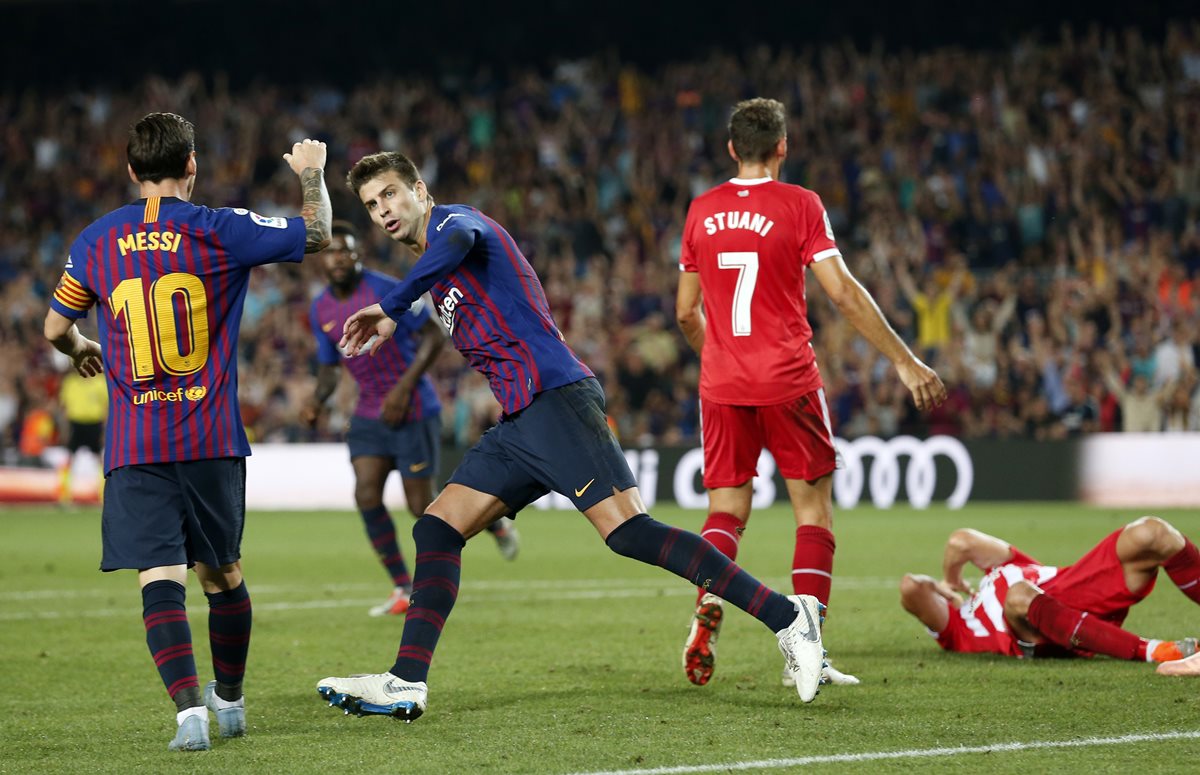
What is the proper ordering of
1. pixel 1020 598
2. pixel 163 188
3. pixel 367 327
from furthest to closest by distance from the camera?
pixel 1020 598 → pixel 163 188 → pixel 367 327

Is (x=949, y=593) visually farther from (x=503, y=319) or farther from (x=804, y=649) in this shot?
(x=503, y=319)

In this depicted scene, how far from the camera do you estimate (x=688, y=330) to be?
6.98m

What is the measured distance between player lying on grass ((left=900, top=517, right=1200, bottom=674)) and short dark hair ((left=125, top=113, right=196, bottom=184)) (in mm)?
3730

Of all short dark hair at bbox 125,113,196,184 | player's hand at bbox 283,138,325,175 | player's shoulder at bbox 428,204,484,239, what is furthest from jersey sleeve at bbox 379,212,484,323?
short dark hair at bbox 125,113,196,184

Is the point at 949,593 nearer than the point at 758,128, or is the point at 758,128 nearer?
the point at 758,128

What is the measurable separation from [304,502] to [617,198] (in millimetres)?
7824

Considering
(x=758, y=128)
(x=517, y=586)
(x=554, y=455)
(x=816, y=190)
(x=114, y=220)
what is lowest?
(x=517, y=586)

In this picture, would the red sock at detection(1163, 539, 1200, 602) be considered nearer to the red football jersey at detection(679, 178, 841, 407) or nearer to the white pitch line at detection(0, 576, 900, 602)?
the red football jersey at detection(679, 178, 841, 407)

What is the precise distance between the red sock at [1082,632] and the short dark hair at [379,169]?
3279 mm

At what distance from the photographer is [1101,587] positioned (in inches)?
261

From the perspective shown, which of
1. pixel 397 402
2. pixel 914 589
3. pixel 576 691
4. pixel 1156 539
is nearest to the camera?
pixel 576 691

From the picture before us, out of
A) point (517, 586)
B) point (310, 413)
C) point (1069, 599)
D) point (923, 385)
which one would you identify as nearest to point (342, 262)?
point (310, 413)

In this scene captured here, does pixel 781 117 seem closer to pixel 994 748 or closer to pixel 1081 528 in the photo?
pixel 994 748

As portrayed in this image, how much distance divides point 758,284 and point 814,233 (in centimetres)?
33
